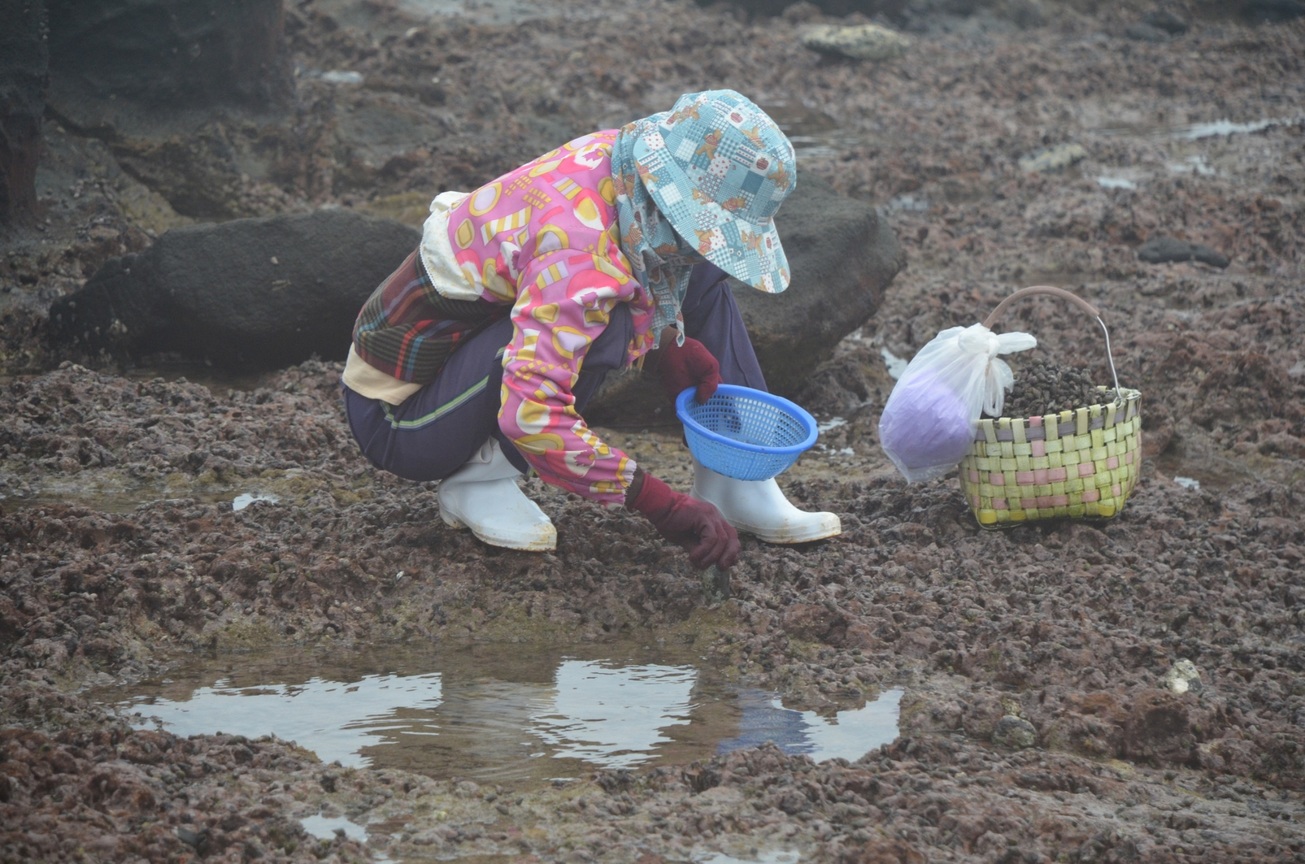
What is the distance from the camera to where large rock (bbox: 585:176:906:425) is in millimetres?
5039

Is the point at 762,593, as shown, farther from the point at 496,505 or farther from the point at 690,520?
the point at 496,505

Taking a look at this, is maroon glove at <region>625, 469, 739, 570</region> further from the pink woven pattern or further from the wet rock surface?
the pink woven pattern

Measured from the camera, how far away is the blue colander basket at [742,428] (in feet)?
11.2

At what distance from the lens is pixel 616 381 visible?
4.94 m

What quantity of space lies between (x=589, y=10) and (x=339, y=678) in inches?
411

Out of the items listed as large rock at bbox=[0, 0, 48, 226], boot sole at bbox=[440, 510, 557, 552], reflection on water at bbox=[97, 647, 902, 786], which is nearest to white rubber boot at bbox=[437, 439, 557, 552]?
boot sole at bbox=[440, 510, 557, 552]

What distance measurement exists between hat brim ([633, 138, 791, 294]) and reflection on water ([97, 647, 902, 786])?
0.93m

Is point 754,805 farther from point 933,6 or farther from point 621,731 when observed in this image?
point 933,6

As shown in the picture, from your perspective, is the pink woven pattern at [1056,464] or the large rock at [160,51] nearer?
the pink woven pattern at [1056,464]

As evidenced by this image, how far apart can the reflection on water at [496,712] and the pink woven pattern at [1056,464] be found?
3.19 ft

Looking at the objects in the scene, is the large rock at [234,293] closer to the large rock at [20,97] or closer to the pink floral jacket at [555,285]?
the large rock at [20,97]

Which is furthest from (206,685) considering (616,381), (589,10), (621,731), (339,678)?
(589,10)

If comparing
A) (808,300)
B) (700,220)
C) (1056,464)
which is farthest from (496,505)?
(808,300)

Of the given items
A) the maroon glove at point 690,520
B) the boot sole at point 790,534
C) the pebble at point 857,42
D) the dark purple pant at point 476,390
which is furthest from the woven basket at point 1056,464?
the pebble at point 857,42
